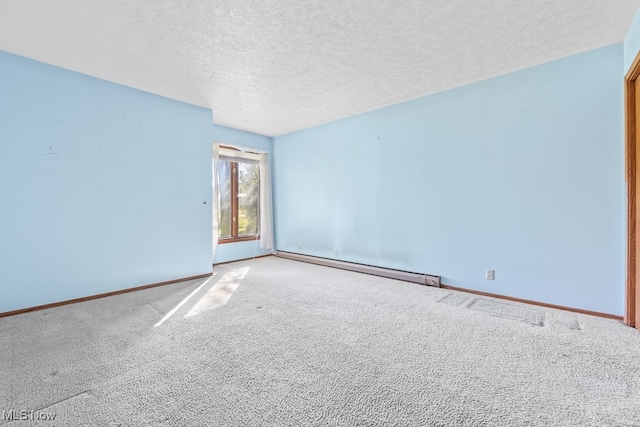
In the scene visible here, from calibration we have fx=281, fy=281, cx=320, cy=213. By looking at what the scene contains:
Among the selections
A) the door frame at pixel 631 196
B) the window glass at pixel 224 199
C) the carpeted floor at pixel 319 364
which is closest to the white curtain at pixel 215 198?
the window glass at pixel 224 199

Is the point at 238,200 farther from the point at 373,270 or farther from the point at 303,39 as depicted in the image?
the point at 303,39

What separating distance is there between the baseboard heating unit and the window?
97cm

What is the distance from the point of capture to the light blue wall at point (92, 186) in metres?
2.80

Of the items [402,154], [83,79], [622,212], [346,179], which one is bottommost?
[622,212]

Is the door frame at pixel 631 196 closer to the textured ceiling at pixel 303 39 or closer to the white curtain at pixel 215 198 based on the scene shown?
the textured ceiling at pixel 303 39

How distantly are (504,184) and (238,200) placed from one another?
4.32 meters

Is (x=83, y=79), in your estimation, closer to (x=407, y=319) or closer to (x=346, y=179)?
(x=346, y=179)

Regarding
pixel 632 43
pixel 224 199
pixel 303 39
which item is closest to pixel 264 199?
pixel 224 199

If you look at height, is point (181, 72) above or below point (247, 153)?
above

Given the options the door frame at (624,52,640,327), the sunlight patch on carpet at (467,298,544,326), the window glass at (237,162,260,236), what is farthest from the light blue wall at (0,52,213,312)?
the door frame at (624,52,640,327)

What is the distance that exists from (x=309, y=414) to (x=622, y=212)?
3.15m

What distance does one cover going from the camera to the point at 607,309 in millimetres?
2586

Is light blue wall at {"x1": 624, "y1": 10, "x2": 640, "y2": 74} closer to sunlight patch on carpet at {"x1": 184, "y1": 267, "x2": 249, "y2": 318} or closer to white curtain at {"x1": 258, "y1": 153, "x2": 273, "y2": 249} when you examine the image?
sunlight patch on carpet at {"x1": 184, "y1": 267, "x2": 249, "y2": 318}

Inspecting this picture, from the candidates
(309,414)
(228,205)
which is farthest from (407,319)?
(228,205)
